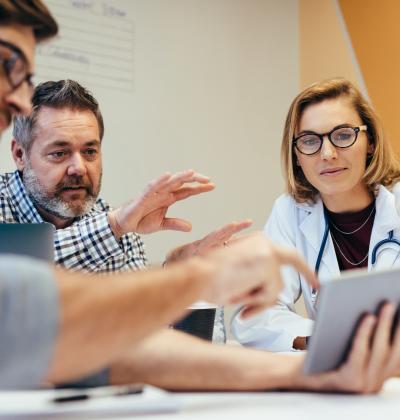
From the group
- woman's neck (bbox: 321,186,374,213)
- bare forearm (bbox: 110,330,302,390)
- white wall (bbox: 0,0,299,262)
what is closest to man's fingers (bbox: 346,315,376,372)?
bare forearm (bbox: 110,330,302,390)

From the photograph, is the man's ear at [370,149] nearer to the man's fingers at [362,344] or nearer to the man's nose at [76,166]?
the man's nose at [76,166]

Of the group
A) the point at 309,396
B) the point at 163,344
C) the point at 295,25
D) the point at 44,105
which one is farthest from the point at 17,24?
the point at 295,25

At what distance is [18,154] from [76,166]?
265 mm

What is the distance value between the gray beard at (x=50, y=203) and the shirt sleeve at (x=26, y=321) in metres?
1.70

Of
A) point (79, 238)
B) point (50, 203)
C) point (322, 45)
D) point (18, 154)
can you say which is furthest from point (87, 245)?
point (322, 45)

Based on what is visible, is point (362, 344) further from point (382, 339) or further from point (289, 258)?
point (289, 258)

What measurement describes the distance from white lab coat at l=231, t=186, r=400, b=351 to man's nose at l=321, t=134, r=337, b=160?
22 cm

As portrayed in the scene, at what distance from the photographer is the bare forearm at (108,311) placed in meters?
0.67

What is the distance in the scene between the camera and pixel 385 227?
2.27 m

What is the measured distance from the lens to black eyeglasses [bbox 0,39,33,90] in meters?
0.94

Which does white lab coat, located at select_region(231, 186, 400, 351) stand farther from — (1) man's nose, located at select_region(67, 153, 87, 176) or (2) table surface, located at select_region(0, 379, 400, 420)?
(2) table surface, located at select_region(0, 379, 400, 420)

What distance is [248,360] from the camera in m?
1.02

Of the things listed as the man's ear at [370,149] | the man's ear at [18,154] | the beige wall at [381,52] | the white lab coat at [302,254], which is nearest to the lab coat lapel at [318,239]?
the white lab coat at [302,254]

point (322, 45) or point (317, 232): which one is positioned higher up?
point (322, 45)
